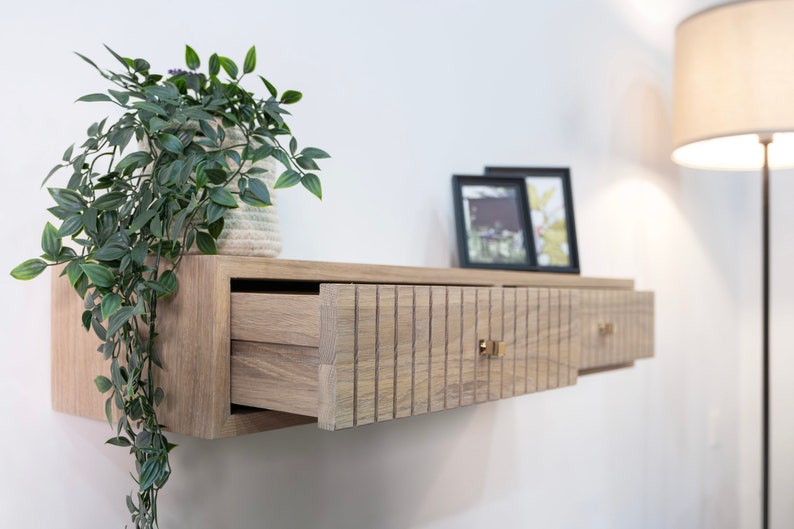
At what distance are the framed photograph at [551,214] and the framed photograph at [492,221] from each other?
0.04m

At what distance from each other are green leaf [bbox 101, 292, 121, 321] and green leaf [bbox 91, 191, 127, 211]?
0.09 m

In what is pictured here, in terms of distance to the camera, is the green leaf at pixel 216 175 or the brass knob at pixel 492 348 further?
the brass knob at pixel 492 348

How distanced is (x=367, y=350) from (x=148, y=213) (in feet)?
0.82

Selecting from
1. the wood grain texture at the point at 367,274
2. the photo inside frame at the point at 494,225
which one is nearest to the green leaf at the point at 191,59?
the wood grain texture at the point at 367,274

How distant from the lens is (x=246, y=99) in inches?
31.6

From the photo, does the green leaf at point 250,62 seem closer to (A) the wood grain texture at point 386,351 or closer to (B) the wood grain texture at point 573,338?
(A) the wood grain texture at point 386,351

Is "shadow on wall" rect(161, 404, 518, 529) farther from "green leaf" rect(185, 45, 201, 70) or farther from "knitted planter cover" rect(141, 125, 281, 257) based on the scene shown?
"green leaf" rect(185, 45, 201, 70)

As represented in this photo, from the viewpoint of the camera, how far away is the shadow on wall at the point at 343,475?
1.02m

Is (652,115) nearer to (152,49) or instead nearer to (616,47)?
(616,47)

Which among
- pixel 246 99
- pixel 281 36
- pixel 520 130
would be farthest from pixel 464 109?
pixel 246 99

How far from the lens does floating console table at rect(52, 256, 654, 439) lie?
2.30ft

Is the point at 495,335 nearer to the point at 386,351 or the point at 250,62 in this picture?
the point at 386,351

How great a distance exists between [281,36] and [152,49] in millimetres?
222

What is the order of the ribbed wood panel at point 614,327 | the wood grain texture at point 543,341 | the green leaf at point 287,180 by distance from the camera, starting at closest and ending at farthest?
Answer: 1. the green leaf at point 287,180
2. the wood grain texture at point 543,341
3. the ribbed wood panel at point 614,327
